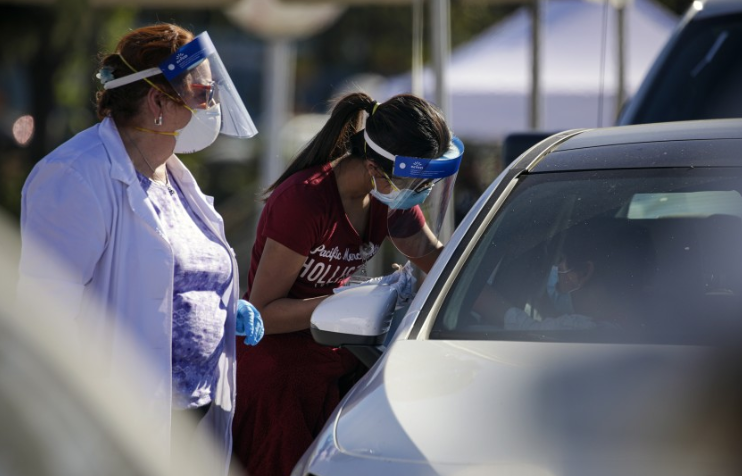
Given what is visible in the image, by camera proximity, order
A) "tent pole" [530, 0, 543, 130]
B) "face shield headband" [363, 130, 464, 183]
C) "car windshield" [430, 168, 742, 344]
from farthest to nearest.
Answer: "tent pole" [530, 0, 543, 130] < "face shield headband" [363, 130, 464, 183] < "car windshield" [430, 168, 742, 344]

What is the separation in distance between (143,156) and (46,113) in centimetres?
1347

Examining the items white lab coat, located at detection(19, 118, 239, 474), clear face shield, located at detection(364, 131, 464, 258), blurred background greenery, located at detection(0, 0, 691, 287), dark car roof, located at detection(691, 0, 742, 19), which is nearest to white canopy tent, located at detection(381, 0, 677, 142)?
blurred background greenery, located at detection(0, 0, 691, 287)

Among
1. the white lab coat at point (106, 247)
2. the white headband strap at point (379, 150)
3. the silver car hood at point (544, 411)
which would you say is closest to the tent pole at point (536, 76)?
the white headband strap at point (379, 150)

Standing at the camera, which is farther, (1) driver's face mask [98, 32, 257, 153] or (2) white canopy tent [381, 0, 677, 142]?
(2) white canopy tent [381, 0, 677, 142]

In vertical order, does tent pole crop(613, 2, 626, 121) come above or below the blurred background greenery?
above

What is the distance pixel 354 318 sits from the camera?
121 inches

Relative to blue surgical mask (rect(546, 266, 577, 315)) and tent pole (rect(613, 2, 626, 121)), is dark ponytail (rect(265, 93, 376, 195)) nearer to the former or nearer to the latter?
blue surgical mask (rect(546, 266, 577, 315))

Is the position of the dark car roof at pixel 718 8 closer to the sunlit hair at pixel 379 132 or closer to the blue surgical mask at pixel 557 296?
the sunlit hair at pixel 379 132

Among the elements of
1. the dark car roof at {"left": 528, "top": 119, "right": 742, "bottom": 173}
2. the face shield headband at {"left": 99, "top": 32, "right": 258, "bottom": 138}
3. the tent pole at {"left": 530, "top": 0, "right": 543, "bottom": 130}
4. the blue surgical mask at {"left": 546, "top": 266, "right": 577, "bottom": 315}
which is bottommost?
the tent pole at {"left": 530, "top": 0, "right": 543, "bottom": 130}

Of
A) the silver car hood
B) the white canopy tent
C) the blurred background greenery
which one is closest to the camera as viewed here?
the silver car hood

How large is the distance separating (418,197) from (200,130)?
76 centimetres

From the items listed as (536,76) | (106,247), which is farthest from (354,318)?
(536,76)

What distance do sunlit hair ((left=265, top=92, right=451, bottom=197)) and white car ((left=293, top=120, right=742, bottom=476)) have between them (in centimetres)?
32

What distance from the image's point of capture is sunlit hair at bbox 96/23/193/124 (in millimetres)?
3139
